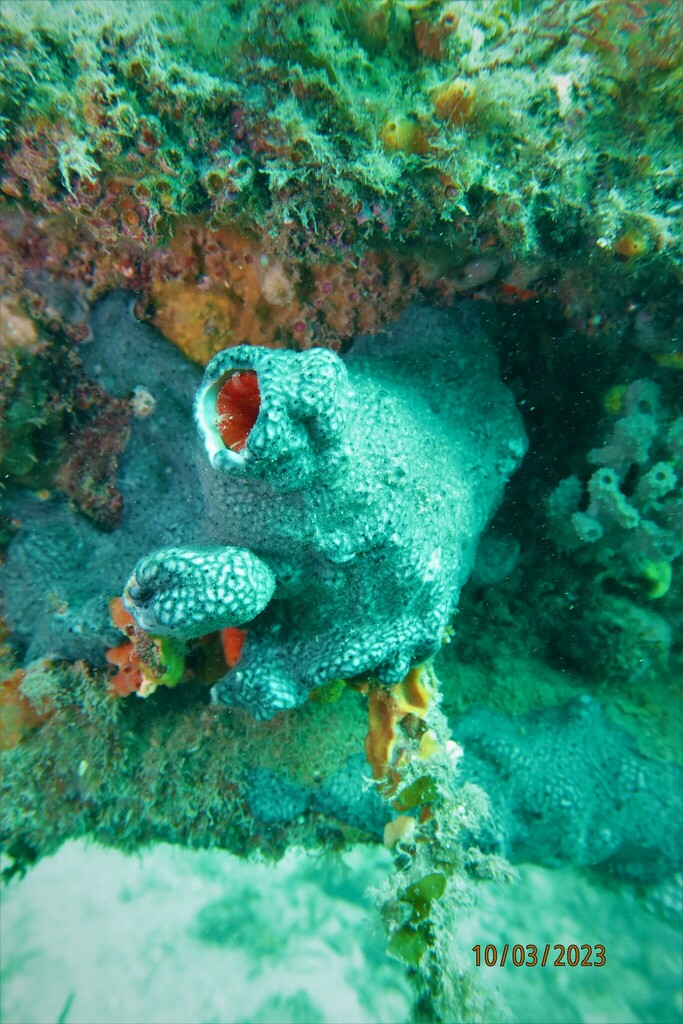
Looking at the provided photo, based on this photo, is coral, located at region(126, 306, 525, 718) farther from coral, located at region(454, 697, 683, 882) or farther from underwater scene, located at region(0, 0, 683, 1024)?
coral, located at region(454, 697, 683, 882)

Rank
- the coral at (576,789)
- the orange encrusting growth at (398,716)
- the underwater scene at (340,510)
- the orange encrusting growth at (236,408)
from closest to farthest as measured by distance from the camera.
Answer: the underwater scene at (340,510)
the orange encrusting growth at (236,408)
the orange encrusting growth at (398,716)
the coral at (576,789)

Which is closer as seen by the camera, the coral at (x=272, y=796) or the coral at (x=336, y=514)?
the coral at (x=336, y=514)

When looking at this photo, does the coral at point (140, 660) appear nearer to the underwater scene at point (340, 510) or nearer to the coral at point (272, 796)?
the underwater scene at point (340, 510)

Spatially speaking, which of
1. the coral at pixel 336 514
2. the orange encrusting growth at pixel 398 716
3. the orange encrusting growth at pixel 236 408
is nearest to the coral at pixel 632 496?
the coral at pixel 336 514

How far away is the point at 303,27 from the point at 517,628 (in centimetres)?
396

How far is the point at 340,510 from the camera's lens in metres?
2.35

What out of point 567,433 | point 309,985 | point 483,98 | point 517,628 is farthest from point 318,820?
point 483,98

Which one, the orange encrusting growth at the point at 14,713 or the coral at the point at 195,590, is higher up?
the coral at the point at 195,590

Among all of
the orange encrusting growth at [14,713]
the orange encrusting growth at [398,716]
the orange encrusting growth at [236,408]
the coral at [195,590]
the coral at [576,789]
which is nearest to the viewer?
the coral at [195,590]

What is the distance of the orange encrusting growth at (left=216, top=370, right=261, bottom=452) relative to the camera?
2.48m

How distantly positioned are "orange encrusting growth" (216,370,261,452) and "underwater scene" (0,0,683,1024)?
1.7 inches

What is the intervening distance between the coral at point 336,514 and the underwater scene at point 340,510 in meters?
0.02

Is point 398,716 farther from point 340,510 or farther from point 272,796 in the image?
point 340,510

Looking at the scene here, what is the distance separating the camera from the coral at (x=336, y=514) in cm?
217
